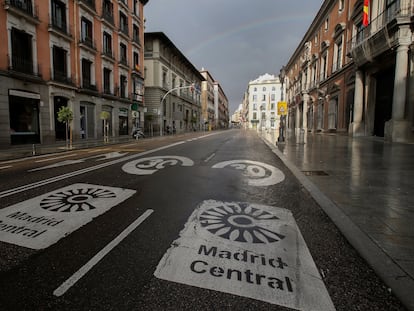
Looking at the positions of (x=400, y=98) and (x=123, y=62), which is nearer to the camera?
(x=400, y=98)

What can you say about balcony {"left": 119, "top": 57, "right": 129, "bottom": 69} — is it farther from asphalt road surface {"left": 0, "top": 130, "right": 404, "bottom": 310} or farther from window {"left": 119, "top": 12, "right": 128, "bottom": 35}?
asphalt road surface {"left": 0, "top": 130, "right": 404, "bottom": 310}

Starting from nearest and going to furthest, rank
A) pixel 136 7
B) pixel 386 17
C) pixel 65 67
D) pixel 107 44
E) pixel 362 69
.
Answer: pixel 386 17, pixel 362 69, pixel 65 67, pixel 107 44, pixel 136 7

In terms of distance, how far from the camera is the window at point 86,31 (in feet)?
80.4

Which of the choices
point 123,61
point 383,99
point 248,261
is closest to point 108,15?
point 123,61

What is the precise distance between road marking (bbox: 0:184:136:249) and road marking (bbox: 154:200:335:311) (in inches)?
60.9

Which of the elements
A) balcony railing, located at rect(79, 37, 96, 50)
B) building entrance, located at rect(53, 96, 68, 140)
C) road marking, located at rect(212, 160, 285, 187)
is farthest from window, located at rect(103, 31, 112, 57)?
road marking, located at rect(212, 160, 285, 187)

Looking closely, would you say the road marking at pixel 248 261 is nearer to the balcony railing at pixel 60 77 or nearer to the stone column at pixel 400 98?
the stone column at pixel 400 98

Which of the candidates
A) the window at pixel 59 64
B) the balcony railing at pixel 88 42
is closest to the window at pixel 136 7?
the balcony railing at pixel 88 42

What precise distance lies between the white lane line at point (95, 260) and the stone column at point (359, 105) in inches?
→ 905

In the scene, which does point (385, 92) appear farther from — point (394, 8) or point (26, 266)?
point (26, 266)

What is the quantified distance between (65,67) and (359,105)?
84.6 feet

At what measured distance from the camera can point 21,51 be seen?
18.3 meters

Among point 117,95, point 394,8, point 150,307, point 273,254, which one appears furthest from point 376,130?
point 117,95

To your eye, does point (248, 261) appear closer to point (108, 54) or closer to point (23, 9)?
point (23, 9)
